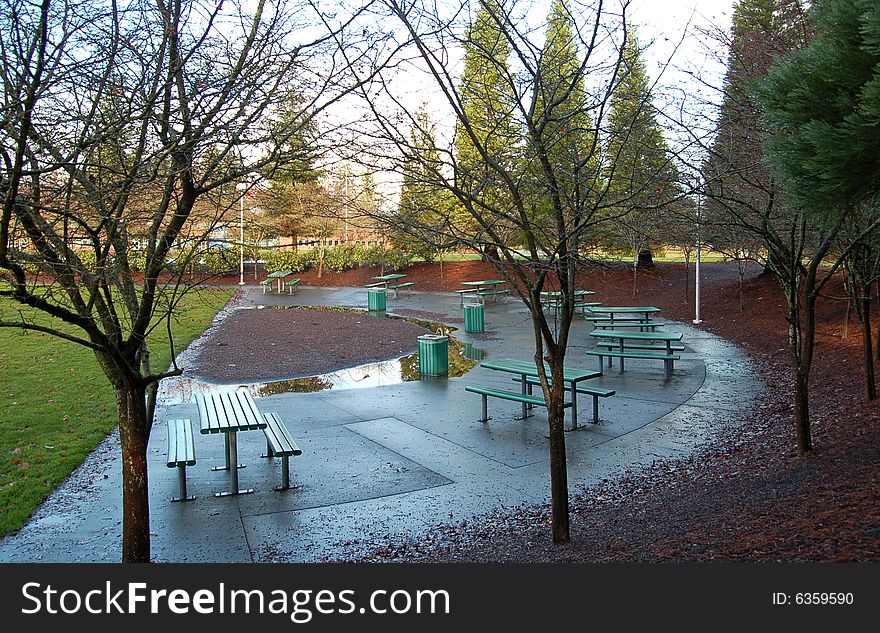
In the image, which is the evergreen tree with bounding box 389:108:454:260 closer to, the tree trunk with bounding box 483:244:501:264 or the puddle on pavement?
the tree trunk with bounding box 483:244:501:264

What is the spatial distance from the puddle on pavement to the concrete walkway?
15 centimetres

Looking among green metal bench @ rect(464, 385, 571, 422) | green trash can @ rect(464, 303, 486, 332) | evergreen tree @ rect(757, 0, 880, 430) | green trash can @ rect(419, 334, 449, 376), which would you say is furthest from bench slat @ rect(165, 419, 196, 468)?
green trash can @ rect(464, 303, 486, 332)

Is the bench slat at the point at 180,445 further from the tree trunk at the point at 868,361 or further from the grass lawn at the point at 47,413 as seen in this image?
the tree trunk at the point at 868,361

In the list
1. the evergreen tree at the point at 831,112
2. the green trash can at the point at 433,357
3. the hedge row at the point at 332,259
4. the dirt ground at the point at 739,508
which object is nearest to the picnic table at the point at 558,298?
the dirt ground at the point at 739,508

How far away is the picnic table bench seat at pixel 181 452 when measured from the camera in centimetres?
623

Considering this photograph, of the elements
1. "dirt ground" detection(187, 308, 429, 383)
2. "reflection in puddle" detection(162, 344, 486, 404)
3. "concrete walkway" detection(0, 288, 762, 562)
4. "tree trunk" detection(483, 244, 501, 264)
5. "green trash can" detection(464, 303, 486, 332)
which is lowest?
"concrete walkway" detection(0, 288, 762, 562)

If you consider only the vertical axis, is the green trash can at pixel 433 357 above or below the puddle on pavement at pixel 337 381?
above

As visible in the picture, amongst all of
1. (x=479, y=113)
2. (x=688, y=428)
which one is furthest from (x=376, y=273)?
(x=479, y=113)

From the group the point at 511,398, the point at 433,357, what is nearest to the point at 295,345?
the point at 433,357

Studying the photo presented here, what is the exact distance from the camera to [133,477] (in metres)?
4.57

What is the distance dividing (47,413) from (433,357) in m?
5.91

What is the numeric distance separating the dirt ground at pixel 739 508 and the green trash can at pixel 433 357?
16.9ft

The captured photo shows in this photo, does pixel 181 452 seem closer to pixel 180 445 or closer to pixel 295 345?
pixel 180 445

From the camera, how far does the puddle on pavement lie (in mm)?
11508
